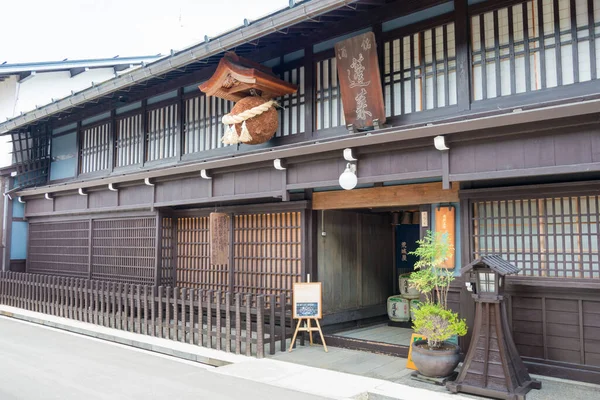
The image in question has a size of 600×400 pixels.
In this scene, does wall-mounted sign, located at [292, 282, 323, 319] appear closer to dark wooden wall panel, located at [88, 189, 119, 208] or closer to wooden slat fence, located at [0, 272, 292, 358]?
wooden slat fence, located at [0, 272, 292, 358]

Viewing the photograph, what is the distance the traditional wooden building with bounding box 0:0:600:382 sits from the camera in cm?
732

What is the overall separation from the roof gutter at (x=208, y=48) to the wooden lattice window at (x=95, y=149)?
59.9 inches

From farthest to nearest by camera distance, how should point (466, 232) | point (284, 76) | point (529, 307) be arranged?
point (284, 76)
point (466, 232)
point (529, 307)

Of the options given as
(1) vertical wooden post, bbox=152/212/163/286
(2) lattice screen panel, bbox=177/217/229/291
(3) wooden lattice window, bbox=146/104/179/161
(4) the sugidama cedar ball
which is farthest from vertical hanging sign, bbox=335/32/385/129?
(1) vertical wooden post, bbox=152/212/163/286

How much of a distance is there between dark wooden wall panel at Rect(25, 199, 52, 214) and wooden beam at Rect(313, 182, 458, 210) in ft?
36.3

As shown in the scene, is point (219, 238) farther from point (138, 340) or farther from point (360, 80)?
point (360, 80)

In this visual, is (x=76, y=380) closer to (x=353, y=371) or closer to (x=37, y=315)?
(x=353, y=371)

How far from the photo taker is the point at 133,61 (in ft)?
75.8

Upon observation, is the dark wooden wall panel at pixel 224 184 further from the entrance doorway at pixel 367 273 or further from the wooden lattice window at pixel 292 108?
the entrance doorway at pixel 367 273

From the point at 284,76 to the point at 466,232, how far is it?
5.50 meters

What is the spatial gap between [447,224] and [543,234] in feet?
5.30

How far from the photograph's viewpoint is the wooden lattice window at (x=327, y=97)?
33.4 ft

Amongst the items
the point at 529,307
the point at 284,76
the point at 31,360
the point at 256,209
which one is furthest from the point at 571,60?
the point at 31,360

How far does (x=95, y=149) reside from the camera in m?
16.7
